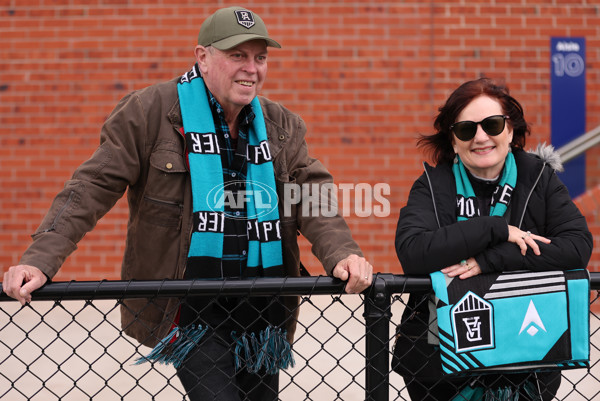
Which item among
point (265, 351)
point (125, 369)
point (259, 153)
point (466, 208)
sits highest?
point (259, 153)

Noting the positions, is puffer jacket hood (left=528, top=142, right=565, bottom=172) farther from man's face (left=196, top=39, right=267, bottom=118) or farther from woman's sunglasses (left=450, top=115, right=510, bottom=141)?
man's face (left=196, top=39, right=267, bottom=118)

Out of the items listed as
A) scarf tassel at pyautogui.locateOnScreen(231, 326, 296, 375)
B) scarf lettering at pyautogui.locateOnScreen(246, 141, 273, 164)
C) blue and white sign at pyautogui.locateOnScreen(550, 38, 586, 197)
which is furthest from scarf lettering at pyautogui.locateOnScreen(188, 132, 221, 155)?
blue and white sign at pyautogui.locateOnScreen(550, 38, 586, 197)

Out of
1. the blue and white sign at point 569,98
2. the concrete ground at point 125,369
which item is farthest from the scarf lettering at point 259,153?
the blue and white sign at point 569,98

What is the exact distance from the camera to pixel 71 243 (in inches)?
87.6

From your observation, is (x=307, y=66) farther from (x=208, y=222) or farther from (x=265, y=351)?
(x=265, y=351)

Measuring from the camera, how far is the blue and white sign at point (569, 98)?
19.3 ft

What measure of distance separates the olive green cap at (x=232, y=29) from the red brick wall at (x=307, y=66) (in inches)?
137

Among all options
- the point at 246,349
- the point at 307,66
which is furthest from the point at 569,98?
the point at 246,349

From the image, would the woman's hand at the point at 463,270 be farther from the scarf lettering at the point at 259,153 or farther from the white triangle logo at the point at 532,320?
the scarf lettering at the point at 259,153

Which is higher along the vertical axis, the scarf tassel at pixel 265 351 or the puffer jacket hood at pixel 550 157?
the puffer jacket hood at pixel 550 157

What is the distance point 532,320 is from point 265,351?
2.99 ft

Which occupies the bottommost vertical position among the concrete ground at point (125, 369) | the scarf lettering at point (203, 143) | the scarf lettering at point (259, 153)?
the concrete ground at point (125, 369)

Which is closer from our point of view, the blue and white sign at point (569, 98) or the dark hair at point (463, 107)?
the dark hair at point (463, 107)

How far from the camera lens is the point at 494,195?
2408 millimetres
